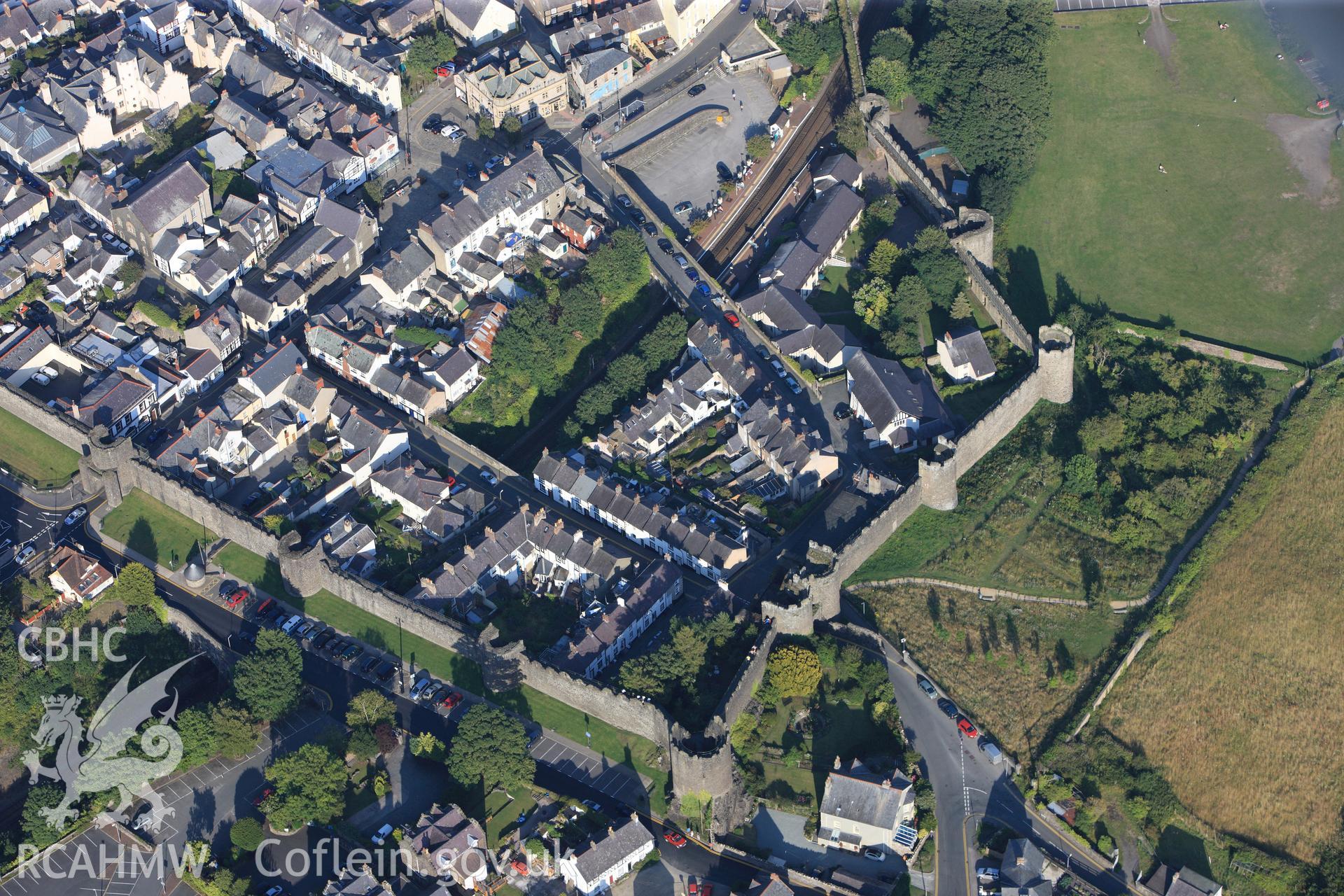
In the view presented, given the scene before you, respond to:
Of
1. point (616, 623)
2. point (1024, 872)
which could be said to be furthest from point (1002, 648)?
point (616, 623)

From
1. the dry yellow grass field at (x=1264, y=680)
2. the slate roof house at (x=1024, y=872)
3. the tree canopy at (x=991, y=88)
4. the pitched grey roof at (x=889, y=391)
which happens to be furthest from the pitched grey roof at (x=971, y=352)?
the slate roof house at (x=1024, y=872)

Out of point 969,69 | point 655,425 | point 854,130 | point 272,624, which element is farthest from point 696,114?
A: point 272,624

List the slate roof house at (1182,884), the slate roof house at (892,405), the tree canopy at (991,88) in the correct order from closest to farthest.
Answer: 1. the slate roof house at (1182,884)
2. the slate roof house at (892,405)
3. the tree canopy at (991,88)

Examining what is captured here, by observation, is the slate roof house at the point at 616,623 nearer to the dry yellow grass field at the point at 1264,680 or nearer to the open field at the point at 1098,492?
the open field at the point at 1098,492

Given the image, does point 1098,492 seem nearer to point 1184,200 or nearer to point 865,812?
point 1184,200

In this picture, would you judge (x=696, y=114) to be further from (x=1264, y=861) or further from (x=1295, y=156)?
A: (x=1264, y=861)

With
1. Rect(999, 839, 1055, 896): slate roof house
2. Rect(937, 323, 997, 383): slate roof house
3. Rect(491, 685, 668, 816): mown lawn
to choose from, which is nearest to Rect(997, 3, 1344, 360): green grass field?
Rect(937, 323, 997, 383): slate roof house

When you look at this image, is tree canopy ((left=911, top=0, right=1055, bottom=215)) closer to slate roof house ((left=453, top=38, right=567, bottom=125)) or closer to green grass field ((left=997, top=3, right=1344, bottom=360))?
green grass field ((left=997, top=3, right=1344, bottom=360))

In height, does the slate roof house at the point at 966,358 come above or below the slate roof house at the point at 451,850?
below
